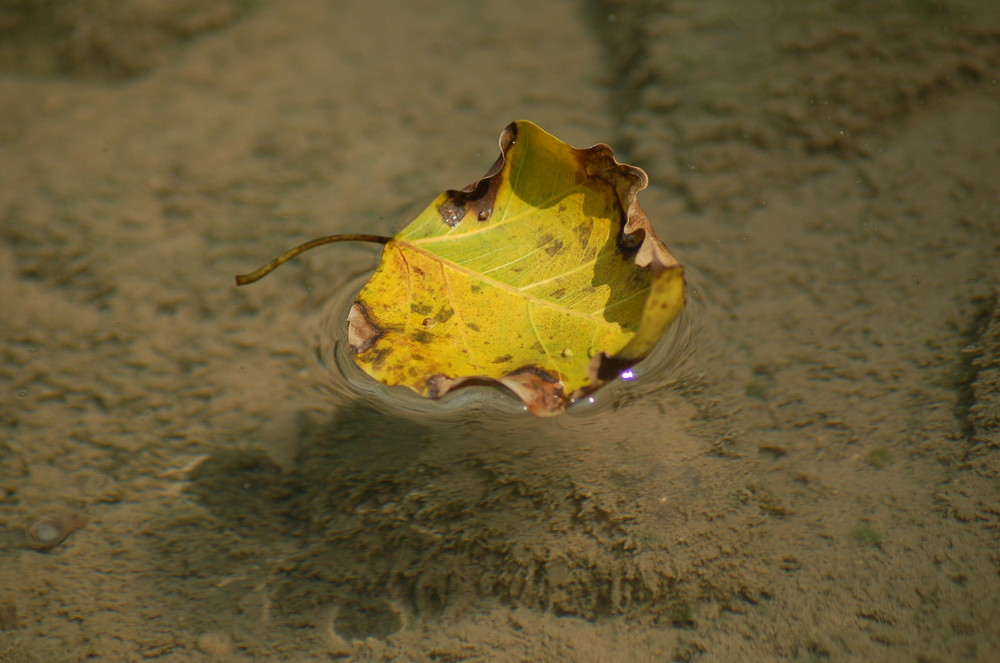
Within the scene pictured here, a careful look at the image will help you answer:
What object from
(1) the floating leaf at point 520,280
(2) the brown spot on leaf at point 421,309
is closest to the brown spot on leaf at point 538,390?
(1) the floating leaf at point 520,280

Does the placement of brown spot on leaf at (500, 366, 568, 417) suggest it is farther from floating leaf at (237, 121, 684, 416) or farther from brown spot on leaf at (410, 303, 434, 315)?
brown spot on leaf at (410, 303, 434, 315)

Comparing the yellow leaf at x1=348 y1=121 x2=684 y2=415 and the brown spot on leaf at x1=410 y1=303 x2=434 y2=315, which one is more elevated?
the yellow leaf at x1=348 y1=121 x2=684 y2=415

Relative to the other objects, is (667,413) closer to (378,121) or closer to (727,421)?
(727,421)

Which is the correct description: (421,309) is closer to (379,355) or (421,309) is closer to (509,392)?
(379,355)

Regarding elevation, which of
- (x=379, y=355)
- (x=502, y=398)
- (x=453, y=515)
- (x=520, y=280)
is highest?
(x=520, y=280)

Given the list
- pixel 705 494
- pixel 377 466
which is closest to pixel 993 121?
pixel 705 494

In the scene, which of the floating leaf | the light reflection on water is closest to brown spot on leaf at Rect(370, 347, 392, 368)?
the floating leaf

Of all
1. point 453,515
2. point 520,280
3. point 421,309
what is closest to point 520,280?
point 520,280
